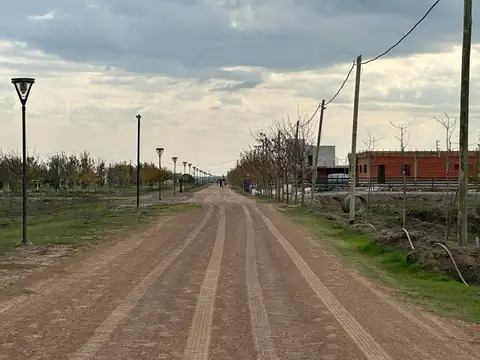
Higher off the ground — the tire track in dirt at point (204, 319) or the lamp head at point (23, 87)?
the lamp head at point (23, 87)

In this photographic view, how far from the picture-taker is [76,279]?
12.0m

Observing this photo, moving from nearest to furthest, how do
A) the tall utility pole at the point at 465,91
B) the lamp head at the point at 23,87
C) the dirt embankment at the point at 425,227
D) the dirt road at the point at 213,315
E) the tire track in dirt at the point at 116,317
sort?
1. the tire track in dirt at the point at 116,317
2. the dirt road at the point at 213,315
3. the dirt embankment at the point at 425,227
4. the tall utility pole at the point at 465,91
5. the lamp head at the point at 23,87

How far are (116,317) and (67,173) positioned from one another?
Answer: 65.2m

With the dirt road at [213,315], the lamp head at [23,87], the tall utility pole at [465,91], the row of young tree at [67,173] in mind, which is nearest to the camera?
the dirt road at [213,315]

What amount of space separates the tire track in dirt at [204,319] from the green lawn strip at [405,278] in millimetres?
3039

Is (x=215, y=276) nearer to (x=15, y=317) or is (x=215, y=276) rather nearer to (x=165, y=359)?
(x=15, y=317)

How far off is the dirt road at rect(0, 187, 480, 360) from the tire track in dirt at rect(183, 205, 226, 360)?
0.05ft

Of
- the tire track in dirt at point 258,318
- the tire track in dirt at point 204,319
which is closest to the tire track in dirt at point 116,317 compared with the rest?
the tire track in dirt at point 204,319

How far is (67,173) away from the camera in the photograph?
71625 mm

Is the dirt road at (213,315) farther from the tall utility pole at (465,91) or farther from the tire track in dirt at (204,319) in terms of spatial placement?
the tall utility pole at (465,91)

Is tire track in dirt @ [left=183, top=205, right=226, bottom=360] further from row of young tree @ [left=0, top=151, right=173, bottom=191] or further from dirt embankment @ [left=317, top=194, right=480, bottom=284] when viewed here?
row of young tree @ [left=0, top=151, right=173, bottom=191]

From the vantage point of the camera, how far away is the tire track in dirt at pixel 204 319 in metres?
6.91

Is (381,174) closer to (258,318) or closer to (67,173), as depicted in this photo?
(67,173)

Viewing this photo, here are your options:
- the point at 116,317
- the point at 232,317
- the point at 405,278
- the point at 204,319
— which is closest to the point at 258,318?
the point at 232,317
